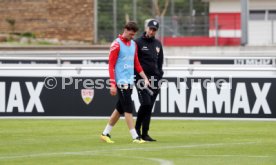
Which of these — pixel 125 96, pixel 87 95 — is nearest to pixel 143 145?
pixel 125 96

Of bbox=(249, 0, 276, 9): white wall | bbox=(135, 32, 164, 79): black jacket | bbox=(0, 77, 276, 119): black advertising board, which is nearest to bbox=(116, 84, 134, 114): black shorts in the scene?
bbox=(135, 32, 164, 79): black jacket

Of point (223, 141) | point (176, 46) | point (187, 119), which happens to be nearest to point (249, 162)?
point (223, 141)

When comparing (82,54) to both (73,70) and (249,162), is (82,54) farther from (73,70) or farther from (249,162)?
(249,162)

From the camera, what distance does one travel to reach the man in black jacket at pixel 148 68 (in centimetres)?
1514

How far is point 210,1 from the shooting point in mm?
48844

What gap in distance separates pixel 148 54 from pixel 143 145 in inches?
68.8

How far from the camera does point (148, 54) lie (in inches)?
607

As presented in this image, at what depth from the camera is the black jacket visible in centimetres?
1541

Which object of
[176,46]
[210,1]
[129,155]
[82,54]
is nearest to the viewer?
[129,155]

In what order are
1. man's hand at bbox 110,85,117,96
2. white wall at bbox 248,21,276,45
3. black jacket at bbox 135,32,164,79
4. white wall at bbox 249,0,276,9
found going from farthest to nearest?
white wall at bbox 249,0,276,9
white wall at bbox 248,21,276,45
black jacket at bbox 135,32,164,79
man's hand at bbox 110,85,117,96

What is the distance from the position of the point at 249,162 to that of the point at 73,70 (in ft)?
31.5

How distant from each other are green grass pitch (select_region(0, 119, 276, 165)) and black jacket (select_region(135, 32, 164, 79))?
3.66ft

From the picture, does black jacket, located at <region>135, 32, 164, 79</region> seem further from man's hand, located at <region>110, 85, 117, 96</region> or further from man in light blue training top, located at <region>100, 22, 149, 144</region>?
man's hand, located at <region>110, 85, 117, 96</region>

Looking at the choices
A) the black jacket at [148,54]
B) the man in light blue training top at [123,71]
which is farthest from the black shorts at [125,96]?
the black jacket at [148,54]
